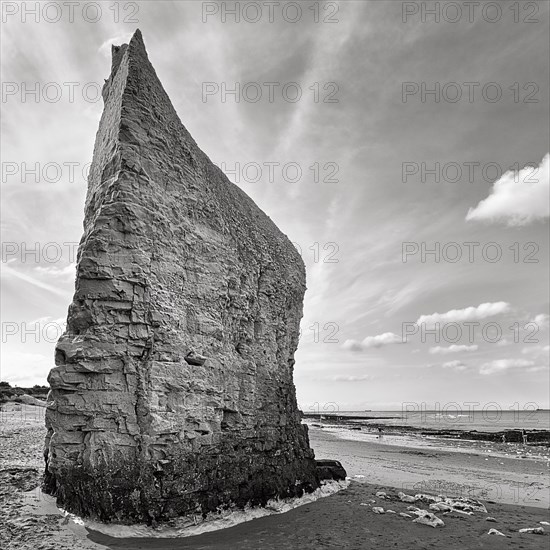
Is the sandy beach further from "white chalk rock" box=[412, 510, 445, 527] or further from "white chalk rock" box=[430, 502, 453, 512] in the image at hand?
"white chalk rock" box=[430, 502, 453, 512]

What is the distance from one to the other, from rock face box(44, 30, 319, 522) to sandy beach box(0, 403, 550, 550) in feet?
2.63

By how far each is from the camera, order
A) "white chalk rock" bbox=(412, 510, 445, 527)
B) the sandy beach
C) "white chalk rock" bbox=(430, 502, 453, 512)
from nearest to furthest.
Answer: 1. the sandy beach
2. "white chalk rock" bbox=(412, 510, 445, 527)
3. "white chalk rock" bbox=(430, 502, 453, 512)

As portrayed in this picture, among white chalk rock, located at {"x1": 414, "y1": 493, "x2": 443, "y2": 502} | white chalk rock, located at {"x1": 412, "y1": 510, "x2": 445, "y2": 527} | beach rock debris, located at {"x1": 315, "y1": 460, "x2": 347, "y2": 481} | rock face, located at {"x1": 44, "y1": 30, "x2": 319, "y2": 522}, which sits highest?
rock face, located at {"x1": 44, "y1": 30, "x2": 319, "y2": 522}

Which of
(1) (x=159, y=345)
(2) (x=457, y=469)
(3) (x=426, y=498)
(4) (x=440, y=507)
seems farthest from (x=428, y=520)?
(2) (x=457, y=469)

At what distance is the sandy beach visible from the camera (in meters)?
9.36

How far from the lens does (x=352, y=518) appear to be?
12.5 m

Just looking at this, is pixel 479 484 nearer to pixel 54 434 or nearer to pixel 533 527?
pixel 533 527

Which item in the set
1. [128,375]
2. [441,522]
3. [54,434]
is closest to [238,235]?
[128,375]

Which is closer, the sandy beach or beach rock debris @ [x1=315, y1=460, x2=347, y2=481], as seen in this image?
the sandy beach

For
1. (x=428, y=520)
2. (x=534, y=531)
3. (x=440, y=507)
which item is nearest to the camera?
(x=534, y=531)

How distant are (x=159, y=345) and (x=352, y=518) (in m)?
7.42

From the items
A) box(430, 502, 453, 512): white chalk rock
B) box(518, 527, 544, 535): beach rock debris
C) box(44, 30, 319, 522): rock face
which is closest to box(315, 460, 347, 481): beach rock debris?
box(44, 30, 319, 522): rock face

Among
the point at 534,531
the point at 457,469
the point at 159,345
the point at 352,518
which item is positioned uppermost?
the point at 159,345

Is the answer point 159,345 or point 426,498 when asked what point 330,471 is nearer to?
point 426,498
